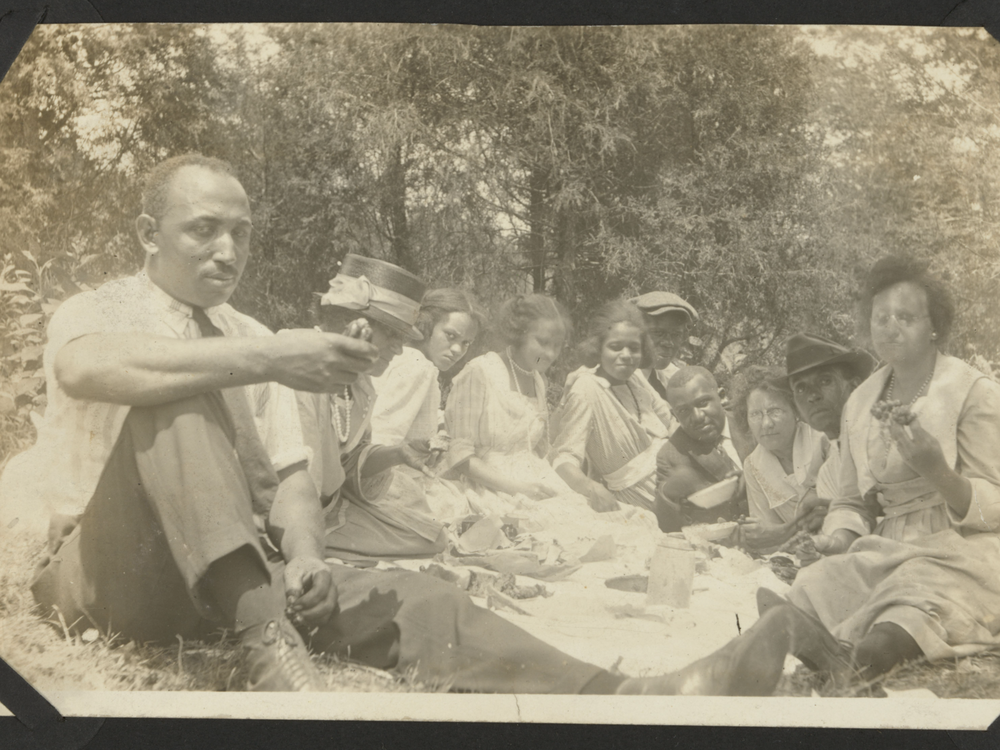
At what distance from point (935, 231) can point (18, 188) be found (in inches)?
184

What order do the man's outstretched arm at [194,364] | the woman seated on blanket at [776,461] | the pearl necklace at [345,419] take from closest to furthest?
the man's outstretched arm at [194,364], the pearl necklace at [345,419], the woman seated on blanket at [776,461]

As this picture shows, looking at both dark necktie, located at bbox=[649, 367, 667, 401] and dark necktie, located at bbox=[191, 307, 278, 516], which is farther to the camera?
dark necktie, located at bbox=[649, 367, 667, 401]

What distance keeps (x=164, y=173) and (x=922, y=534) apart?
4.17 m

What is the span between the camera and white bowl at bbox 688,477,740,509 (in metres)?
5.13

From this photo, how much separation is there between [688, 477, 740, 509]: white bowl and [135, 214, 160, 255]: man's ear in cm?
294

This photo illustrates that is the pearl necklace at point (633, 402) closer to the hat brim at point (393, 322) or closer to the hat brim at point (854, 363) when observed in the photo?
the hat brim at point (854, 363)

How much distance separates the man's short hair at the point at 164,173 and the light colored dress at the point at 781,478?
3.01m

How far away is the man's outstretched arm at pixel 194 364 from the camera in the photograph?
4789 mm

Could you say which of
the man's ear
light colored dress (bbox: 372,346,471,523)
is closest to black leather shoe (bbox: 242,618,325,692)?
light colored dress (bbox: 372,346,471,523)

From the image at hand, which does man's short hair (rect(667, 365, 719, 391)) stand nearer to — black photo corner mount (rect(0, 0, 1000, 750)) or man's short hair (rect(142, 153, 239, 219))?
black photo corner mount (rect(0, 0, 1000, 750))

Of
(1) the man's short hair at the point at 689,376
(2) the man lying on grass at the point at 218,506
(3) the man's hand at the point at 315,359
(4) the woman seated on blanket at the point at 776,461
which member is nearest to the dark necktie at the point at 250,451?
(2) the man lying on grass at the point at 218,506

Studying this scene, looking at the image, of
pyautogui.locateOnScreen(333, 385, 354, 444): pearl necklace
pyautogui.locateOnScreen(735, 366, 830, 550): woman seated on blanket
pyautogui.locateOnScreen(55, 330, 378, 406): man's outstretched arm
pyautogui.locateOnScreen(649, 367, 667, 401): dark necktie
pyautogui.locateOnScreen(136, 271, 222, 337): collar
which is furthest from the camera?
pyautogui.locateOnScreen(649, 367, 667, 401): dark necktie

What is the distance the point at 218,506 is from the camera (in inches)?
189

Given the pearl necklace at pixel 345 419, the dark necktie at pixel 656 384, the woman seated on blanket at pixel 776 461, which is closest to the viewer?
the pearl necklace at pixel 345 419
